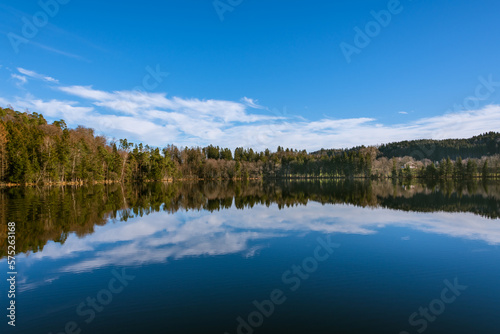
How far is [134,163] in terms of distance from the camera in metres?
111

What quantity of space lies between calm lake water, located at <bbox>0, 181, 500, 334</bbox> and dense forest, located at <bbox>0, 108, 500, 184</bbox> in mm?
54536

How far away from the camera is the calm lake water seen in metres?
6.85

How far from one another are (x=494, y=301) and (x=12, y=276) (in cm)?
1496

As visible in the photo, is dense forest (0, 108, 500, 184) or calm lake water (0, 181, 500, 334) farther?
dense forest (0, 108, 500, 184)

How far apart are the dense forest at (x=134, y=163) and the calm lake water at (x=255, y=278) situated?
54.5 meters

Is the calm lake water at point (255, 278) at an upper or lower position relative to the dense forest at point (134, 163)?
lower

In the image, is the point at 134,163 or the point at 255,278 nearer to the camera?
the point at 255,278

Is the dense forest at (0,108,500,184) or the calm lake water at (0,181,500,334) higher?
the dense forest at (0,108,500,184)

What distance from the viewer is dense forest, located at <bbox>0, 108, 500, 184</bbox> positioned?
62500 millimetres

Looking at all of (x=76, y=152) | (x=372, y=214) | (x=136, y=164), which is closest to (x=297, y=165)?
(x=136, y=164)

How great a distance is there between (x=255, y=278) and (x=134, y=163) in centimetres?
11139

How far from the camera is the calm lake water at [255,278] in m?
6.85

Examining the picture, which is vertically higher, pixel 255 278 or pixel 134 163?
pixel 134 163

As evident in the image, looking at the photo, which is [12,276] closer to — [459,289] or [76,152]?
[459,289]
